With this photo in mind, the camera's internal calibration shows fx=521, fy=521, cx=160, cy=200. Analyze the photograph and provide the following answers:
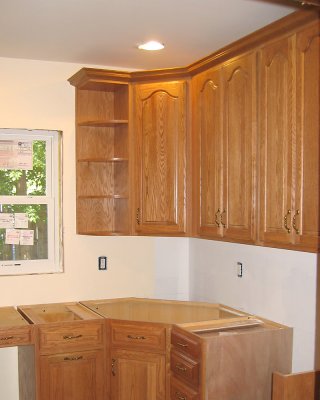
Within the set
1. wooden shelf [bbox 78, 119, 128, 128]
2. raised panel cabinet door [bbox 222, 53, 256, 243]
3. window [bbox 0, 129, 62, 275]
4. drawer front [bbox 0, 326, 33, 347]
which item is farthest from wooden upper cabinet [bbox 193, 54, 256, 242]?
drawer front [bbox 0, 326, 33, 347]

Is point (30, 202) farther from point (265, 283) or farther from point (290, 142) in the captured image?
point (290, 142)

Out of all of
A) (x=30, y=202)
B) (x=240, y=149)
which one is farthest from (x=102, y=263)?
(x=240, y=149)

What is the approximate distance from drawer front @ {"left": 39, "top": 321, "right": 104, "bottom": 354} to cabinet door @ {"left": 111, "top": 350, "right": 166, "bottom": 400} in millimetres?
154

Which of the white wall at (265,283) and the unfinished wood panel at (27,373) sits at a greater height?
the white wall at (265,283)

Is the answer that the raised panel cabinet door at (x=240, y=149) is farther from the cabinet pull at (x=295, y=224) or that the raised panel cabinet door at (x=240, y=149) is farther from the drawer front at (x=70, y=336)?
the drawer front at (x=70, y=336)

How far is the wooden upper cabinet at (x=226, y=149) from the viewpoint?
2736mm

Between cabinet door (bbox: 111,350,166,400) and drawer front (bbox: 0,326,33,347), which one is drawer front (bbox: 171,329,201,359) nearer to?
cabinet door (bbox: 111,350,166,400)

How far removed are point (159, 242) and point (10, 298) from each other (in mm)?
1110

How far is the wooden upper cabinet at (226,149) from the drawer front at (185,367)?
2.30ft

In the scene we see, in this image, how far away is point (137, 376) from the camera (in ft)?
10.00

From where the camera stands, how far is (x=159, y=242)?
12.6ft

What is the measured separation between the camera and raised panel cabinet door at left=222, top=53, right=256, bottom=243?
2709 mm

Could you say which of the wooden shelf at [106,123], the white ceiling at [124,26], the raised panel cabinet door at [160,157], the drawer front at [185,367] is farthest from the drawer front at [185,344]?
the white ceiling at [124,26]

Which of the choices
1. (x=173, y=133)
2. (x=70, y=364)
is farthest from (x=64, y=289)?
(x=173, y=133)
